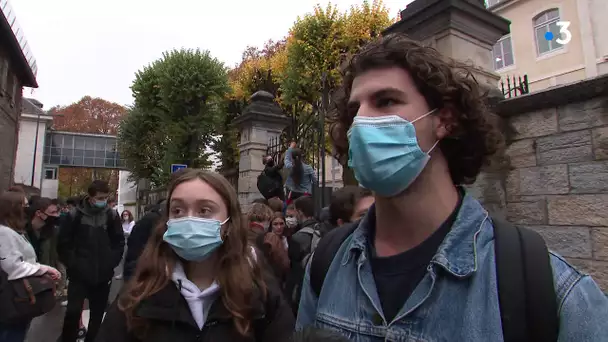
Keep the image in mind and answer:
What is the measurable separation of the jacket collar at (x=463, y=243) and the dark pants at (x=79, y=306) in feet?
14.3

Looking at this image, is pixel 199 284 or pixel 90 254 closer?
pixel 199 284

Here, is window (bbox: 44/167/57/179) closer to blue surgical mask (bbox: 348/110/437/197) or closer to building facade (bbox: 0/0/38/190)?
building facade (bbox: 0/0/38/190)

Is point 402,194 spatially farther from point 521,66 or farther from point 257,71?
point 521,66

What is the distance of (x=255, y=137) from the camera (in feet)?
31.0

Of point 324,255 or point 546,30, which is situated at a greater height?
point 546,30

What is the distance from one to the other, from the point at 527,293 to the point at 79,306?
4825 millimetres

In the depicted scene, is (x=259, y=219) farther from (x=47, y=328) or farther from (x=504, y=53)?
(x=504, y=53)

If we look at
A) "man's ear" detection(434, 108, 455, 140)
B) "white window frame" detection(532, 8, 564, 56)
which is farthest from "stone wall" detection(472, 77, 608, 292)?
"white window frame" detection(532, 8, 564, 56)

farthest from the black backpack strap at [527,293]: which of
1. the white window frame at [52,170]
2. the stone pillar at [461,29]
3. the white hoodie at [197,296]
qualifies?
the white window frame at [52,170]

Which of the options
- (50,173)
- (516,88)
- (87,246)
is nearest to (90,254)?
(87,246)

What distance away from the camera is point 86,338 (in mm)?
4617

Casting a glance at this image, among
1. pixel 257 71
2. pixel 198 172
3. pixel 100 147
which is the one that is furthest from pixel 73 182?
pixel 198 172

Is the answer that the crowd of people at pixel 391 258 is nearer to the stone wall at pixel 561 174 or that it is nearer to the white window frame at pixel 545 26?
the stone wall at pixel 561 174

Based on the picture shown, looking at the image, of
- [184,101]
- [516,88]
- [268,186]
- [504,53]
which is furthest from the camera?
[504,53]
